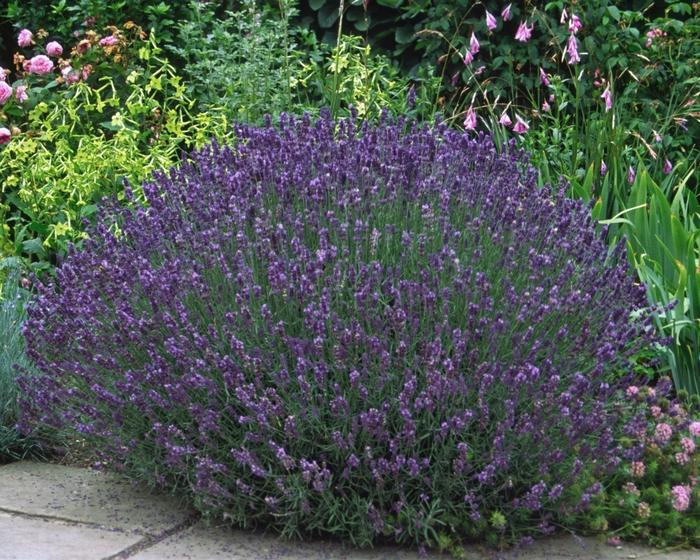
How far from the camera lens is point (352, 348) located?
124 inches

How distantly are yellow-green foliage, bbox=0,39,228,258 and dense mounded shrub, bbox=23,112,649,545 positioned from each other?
1622 mm

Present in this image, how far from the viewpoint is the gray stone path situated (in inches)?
119

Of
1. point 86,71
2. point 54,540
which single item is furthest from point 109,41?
point 54,540

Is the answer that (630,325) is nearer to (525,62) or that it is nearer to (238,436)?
(238,436)

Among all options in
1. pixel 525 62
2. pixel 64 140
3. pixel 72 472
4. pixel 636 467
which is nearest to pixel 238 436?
pixel 72 472

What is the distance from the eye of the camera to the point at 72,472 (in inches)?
151

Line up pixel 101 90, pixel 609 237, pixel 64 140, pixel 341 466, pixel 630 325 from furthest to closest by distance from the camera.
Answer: pixel 101 90
pixel 64 140
pixel 609 237
pixel 630 325
pixel 341 466

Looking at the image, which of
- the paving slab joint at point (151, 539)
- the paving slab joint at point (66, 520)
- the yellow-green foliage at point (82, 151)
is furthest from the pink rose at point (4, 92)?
the paving slab joint at point (151, 539)

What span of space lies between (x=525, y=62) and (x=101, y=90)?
102 inches

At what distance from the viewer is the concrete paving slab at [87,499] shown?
10.9 ft

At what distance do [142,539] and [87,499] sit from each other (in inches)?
17.8

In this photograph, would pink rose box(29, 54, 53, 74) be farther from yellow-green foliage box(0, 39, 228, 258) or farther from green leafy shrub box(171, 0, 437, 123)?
green leafy shrub box(171, 0, 437, 123)

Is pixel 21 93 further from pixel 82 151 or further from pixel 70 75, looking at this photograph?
pixel 82 151

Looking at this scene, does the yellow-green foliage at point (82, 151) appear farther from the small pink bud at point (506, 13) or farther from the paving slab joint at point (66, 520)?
the paving slab joint at point (66, 520)
